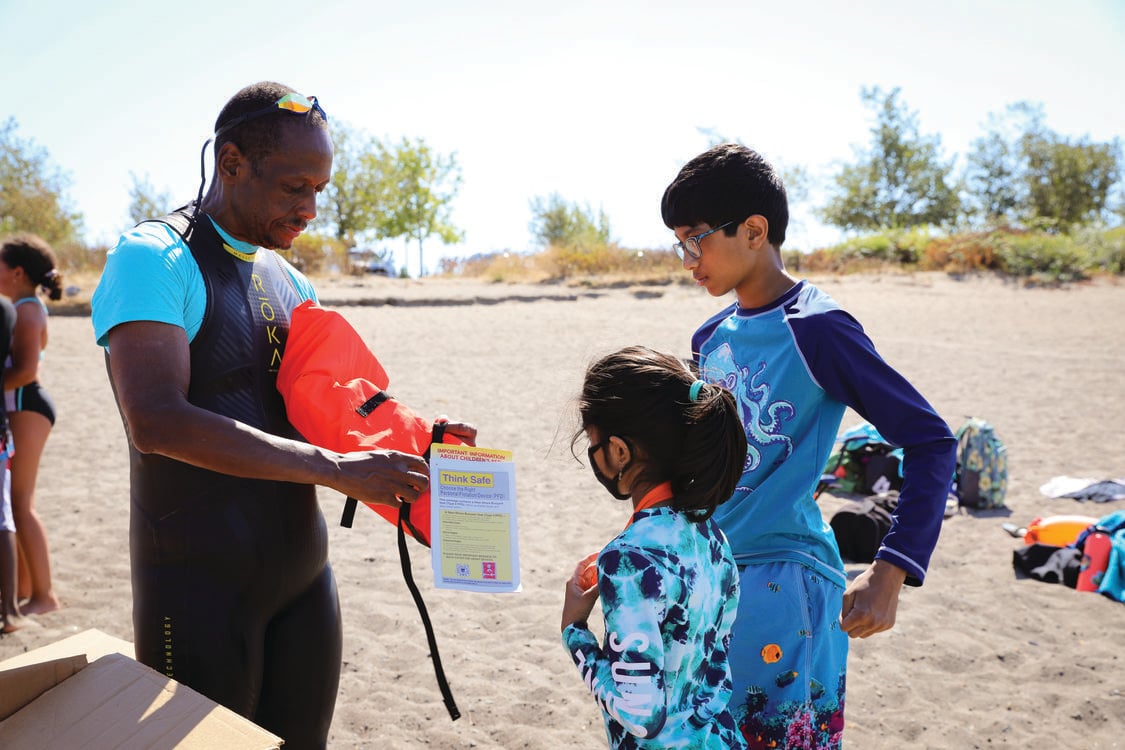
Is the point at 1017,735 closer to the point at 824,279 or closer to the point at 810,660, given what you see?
the point at 810,660

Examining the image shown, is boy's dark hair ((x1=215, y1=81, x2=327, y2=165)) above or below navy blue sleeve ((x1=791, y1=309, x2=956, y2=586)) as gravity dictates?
above

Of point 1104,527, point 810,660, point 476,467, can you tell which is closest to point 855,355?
point 810,660

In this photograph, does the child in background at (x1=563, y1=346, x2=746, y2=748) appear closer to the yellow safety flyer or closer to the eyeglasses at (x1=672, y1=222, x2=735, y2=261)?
the yellow safety flyer

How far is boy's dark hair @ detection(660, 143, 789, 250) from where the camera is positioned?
2191 mm

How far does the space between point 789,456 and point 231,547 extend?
1399 mm

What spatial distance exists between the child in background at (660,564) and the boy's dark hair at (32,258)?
4.68m

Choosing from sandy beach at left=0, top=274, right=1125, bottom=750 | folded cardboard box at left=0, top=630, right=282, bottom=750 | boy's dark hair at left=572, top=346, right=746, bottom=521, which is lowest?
sandy beach at left=0, top=274, right=1125, bottom=750

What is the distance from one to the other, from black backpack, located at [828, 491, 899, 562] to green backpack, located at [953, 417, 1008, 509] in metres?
1.68

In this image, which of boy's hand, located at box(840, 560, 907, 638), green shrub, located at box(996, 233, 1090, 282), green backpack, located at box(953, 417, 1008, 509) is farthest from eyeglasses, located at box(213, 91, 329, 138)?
green shrub, located at box(996, 233, 1090, 282)

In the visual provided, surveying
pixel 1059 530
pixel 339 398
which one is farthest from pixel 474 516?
pixel 1059 530

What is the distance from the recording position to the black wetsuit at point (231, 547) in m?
2.00

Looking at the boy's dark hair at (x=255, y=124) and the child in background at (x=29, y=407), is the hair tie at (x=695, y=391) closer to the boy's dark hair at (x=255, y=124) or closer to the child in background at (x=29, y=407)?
the boy's dark hair at (x=255, y=124)

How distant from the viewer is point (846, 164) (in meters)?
36.6

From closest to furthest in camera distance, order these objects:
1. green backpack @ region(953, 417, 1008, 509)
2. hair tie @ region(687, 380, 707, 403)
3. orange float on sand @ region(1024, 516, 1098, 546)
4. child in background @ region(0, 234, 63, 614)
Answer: hair tie @ region(687, 380, 707, 403) → child in background @ region(0, 234, 63, 614) → orange float on sand @ region(1024, 516, 1098, 546) → green backpack @ region(953, 417, 1008, 509)
